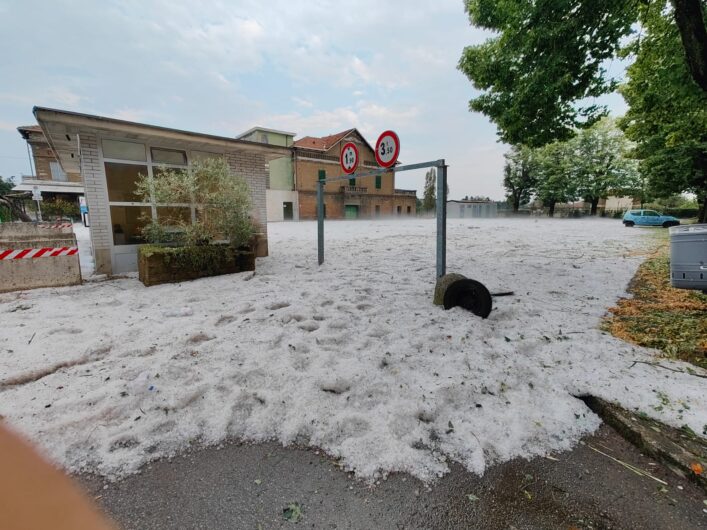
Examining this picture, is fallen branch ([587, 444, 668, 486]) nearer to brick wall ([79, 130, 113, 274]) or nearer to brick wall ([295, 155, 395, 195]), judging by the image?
brick wall ([79, 130, 113, 274])

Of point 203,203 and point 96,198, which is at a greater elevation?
point 96,198

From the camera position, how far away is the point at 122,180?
6801 mm

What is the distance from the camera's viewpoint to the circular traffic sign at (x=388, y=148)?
493cm

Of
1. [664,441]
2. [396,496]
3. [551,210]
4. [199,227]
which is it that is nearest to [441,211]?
[664,441]

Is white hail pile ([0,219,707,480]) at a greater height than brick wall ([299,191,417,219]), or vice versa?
brick wall ([299,191,417,219])

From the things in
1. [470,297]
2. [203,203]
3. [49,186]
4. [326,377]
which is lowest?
[326,377]

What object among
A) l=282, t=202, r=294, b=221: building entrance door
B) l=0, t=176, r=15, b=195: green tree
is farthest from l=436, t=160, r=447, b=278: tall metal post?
l=0, t=176, r=15, b=195: green tree

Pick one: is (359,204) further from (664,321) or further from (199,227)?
(664,321)

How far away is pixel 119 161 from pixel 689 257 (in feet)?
30.6

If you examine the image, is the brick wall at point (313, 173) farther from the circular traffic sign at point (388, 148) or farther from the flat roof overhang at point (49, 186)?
the circular traffic sign at point (388, 148)

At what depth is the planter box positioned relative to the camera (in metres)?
5.63

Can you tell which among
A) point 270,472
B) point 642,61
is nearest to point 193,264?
point 270,472

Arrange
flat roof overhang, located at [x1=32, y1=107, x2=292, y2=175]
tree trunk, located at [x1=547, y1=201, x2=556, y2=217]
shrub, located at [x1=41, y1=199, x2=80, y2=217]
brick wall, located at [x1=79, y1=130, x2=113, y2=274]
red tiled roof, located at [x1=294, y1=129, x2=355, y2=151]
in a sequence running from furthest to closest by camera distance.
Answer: tree trunk, located at [x1=547, y1=201, x2=556, y2=217] < red tiled roof, located at [x1=294, y1=129, x2=355, y2=151] < shrub, located at [x1=41, y1=199, x2=80, y2=217] < brick wall, located at [x1=79, y1=130, x2=113, y2=274] < flat roof overhang, located at [x1=32, y1=107, x2=292, y2=175]

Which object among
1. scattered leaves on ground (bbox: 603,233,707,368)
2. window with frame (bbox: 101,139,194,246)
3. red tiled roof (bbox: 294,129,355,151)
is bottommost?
scattered leaves on ground (bbox: 603,233,707,368)
